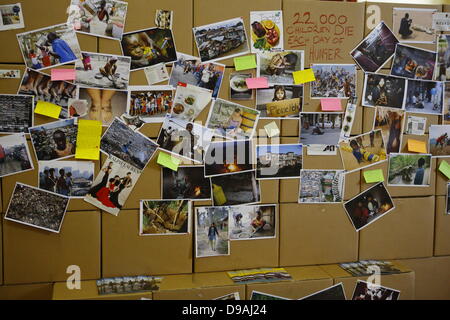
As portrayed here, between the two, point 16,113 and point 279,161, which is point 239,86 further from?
point 16,113

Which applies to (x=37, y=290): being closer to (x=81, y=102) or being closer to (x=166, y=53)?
(x=81, y=102)

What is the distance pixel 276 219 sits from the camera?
219 cm

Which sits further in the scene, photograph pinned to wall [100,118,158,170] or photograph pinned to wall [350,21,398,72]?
photograph pinned to wall [350,21,398,72]

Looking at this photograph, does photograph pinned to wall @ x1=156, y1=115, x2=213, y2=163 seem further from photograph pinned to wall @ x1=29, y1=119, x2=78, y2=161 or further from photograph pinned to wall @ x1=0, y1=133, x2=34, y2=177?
photograph pinned to wall @ x1=0, y1=133, x2=34, y2=177

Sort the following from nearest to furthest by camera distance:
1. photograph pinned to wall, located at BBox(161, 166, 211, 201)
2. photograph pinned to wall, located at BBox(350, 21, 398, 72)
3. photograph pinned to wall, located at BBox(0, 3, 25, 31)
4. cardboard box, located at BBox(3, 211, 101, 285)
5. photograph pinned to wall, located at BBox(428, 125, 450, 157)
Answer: photograph pinned to wall, located at BBox(0, 3, 25, 31)
cardboard box, located at BBox(3, 211, 101, 285)
photograph pinned to wall, located at BBox(161, 166, 211, 201)
photograph pinned to wall, located at BBox(350, 21, 398, 72)
photograph pinned to wall, located at BBox(428, 125, 450, 157)

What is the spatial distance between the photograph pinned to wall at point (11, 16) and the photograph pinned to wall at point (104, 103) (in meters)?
0.39

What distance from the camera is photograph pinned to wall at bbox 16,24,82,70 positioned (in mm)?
1904

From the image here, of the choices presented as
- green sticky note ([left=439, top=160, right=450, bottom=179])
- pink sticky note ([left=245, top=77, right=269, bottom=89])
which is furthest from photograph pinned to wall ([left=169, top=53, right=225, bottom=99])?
green sticky note ([left=439, top=160, right=450, bottom=179])

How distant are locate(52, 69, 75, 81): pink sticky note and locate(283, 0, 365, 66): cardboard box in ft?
3.38

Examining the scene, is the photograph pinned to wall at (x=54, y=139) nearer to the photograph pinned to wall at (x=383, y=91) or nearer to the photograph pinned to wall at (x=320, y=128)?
the photograph pinned to wall at (x=320, y=128)

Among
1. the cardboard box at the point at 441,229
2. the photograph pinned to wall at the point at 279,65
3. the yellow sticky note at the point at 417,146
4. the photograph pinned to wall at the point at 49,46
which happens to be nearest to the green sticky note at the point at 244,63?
the photograph pinned to wall at the point at 279,65

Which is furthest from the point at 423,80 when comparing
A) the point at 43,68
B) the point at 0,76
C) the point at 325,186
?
the point at 0,76

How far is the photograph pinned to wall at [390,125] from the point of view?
224 cm

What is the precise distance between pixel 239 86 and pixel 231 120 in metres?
0.17
